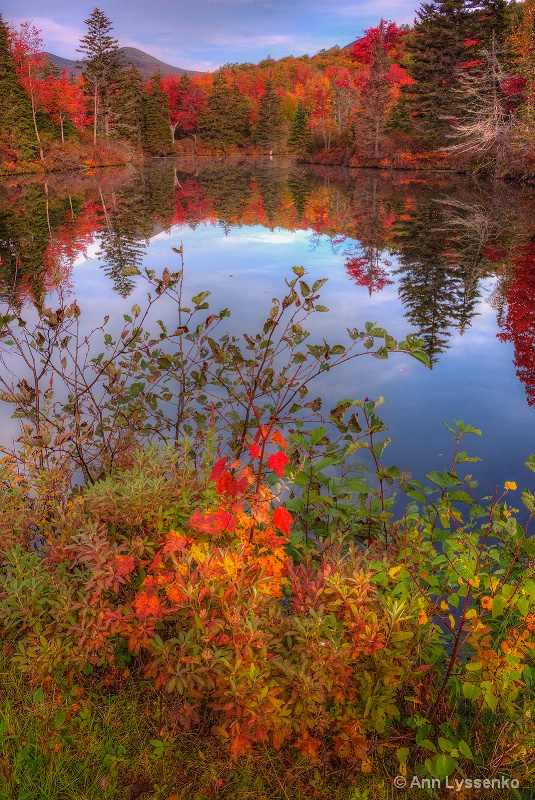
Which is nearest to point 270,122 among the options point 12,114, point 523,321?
point 12,114

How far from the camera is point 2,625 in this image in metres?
2.80

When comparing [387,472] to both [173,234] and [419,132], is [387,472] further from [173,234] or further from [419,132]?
[419,132]

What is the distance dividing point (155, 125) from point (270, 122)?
13.9 metres

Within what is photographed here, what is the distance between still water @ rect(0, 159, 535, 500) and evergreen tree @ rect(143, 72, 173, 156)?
37.9 metres

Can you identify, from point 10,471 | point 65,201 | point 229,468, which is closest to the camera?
point 229,468

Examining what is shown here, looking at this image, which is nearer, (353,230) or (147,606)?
(147,606)

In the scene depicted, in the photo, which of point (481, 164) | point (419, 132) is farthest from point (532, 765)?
point (419, 132)

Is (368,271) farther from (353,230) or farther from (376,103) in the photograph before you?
(376,103)

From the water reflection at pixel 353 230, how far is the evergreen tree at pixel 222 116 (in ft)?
126

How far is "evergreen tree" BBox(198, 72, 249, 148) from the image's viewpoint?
210ft

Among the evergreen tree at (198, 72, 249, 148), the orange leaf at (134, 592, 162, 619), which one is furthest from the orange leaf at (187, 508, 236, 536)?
the evergreen tree at (198, 72, 249, 148)

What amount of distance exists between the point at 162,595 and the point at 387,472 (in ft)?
4.08

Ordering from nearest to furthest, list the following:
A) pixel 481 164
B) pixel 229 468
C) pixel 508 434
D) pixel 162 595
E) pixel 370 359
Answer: pixel 162 595 < pixel 229 468 < pixel 508 434 < pixel 370 359 < pixel 481 164

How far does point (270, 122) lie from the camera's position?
64500mm
